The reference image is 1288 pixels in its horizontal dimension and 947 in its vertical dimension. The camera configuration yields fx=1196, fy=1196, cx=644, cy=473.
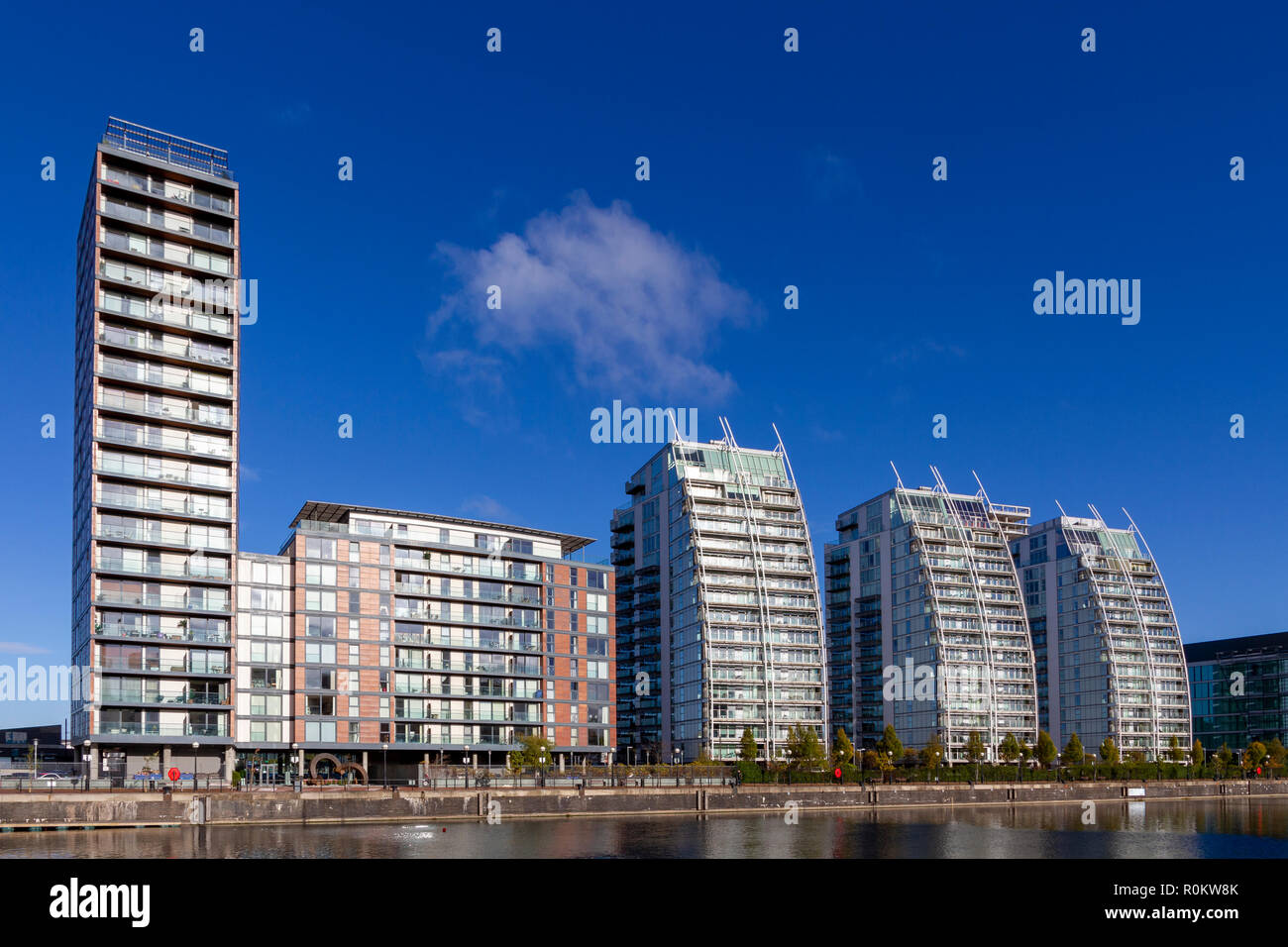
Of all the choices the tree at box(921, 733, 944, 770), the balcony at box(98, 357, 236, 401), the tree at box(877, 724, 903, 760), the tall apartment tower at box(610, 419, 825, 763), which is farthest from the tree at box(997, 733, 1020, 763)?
the balcony at box(98, 357, 236, 401)

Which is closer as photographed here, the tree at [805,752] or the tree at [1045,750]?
the tree at [805,752]

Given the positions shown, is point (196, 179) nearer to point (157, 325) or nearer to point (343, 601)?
point (157, 325)

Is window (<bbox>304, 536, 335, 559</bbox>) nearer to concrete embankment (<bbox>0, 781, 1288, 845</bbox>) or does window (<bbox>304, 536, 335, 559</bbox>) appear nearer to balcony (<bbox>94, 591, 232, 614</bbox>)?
balcony (<bbox>94, 591, 232, 614</bbox>)

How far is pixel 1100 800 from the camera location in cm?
13462

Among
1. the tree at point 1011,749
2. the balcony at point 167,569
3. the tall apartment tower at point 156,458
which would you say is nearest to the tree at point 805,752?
the tree at point 1011,749

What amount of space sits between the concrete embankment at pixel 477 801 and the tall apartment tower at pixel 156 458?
79.3 ft

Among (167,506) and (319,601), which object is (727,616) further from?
(167,506)

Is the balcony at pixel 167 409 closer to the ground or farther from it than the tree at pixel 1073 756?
farther from it

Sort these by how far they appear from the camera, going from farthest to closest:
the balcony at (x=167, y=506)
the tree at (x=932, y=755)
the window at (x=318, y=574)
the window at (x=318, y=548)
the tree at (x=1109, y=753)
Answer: the tree at (x=1109, y=753)
the tree at (x=932, y=755)
the window at (x=318, y=548)
the window at (x=318, y=574)
the balcony at (x=167, y=506)

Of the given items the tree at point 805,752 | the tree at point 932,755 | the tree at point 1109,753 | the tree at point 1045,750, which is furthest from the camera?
the tree at point 1109,753

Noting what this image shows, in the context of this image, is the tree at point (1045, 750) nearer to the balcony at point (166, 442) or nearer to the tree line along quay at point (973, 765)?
the tree line along quay at point (973, 765)

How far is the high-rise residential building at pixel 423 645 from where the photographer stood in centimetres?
12312

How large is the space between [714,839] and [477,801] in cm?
2525

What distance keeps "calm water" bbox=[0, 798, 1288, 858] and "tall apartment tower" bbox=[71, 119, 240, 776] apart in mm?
28931
